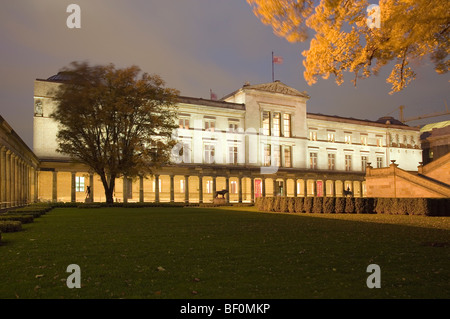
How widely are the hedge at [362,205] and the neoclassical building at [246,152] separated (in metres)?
22.3

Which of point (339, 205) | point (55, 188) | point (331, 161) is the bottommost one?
point (339, 205)

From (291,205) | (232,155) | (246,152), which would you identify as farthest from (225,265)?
(246,152)

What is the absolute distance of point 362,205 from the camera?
24688 millimetres

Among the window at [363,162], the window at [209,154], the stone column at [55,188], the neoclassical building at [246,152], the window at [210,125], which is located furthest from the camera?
the window at [363,162]

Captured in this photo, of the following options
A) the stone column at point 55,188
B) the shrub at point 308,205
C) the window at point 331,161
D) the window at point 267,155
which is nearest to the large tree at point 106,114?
the stone column at point 55,188

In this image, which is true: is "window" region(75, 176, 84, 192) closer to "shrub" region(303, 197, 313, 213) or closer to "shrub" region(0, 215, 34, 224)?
"shrub" region(303, 197, 313, 213)

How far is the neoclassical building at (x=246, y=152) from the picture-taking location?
1731 inches

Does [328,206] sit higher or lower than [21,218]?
lower

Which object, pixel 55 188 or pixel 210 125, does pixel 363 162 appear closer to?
pixel 210 125

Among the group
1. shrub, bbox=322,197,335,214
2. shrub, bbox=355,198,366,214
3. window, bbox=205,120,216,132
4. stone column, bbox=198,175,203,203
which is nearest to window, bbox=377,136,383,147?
window, bbox=205,120,216,132

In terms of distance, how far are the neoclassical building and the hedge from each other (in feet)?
73.3

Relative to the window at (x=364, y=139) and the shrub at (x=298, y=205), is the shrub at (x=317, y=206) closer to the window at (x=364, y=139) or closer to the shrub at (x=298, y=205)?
the shrub at (x=298, y=205)

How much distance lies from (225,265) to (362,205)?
19.8 metres

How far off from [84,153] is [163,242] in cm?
2480
